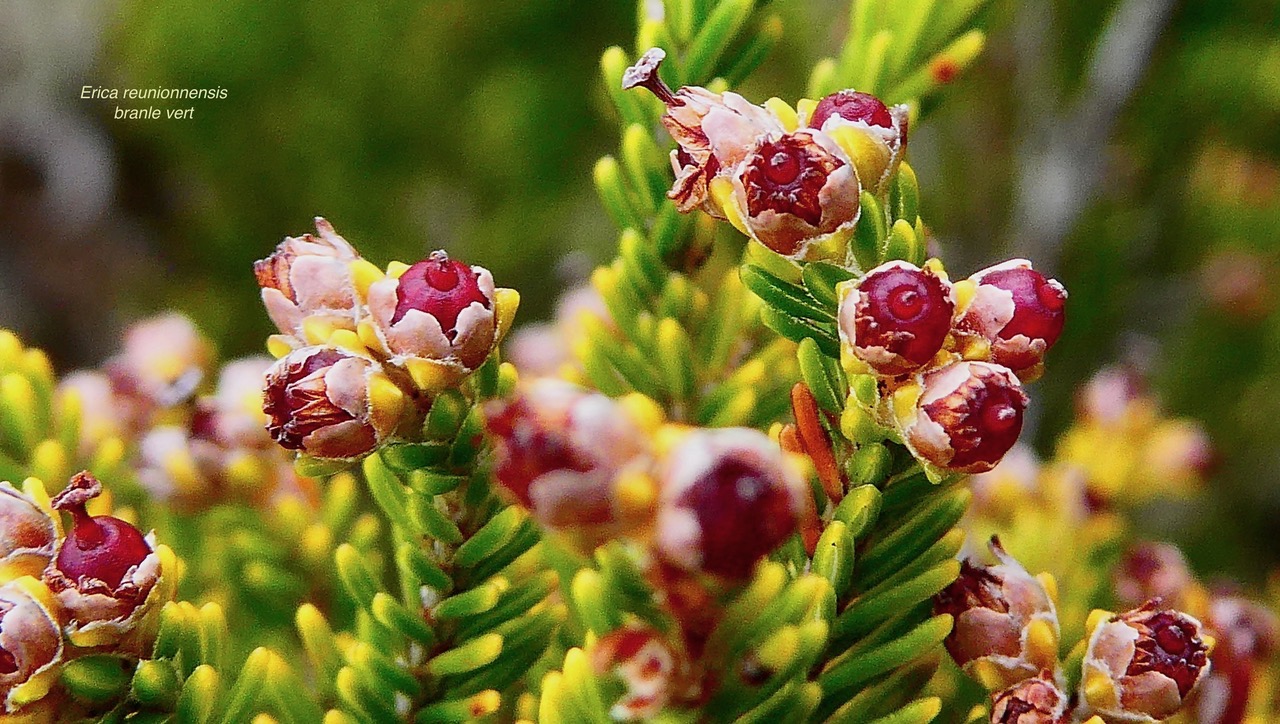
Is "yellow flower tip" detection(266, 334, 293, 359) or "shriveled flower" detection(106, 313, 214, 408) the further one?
"shriveled flower" detection(106, 313, 214, 408)

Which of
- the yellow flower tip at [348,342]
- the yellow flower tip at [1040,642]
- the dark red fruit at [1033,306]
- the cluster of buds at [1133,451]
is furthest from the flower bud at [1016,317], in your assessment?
the cluster of buds at [1133,451]

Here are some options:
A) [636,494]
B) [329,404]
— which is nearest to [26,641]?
[329,404]

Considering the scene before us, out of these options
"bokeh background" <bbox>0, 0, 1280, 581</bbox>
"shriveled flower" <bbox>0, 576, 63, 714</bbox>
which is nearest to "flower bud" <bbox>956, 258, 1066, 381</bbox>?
"shriveled flower" <bbox>0, 576, 63, 714</bbox>

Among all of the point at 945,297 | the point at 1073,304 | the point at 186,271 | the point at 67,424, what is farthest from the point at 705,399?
the point at 186,271

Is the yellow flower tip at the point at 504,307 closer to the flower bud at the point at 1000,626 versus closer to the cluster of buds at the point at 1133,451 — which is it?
the flower bud at the point at 1000,626

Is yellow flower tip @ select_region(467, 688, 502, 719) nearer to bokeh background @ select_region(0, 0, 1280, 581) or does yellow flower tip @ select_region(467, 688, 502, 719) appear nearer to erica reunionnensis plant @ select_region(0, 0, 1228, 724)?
erica reunionnensis plant @ select_region(0, 0, 1228, 724)

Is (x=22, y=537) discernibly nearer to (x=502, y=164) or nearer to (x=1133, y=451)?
(x=1133, y=451)
